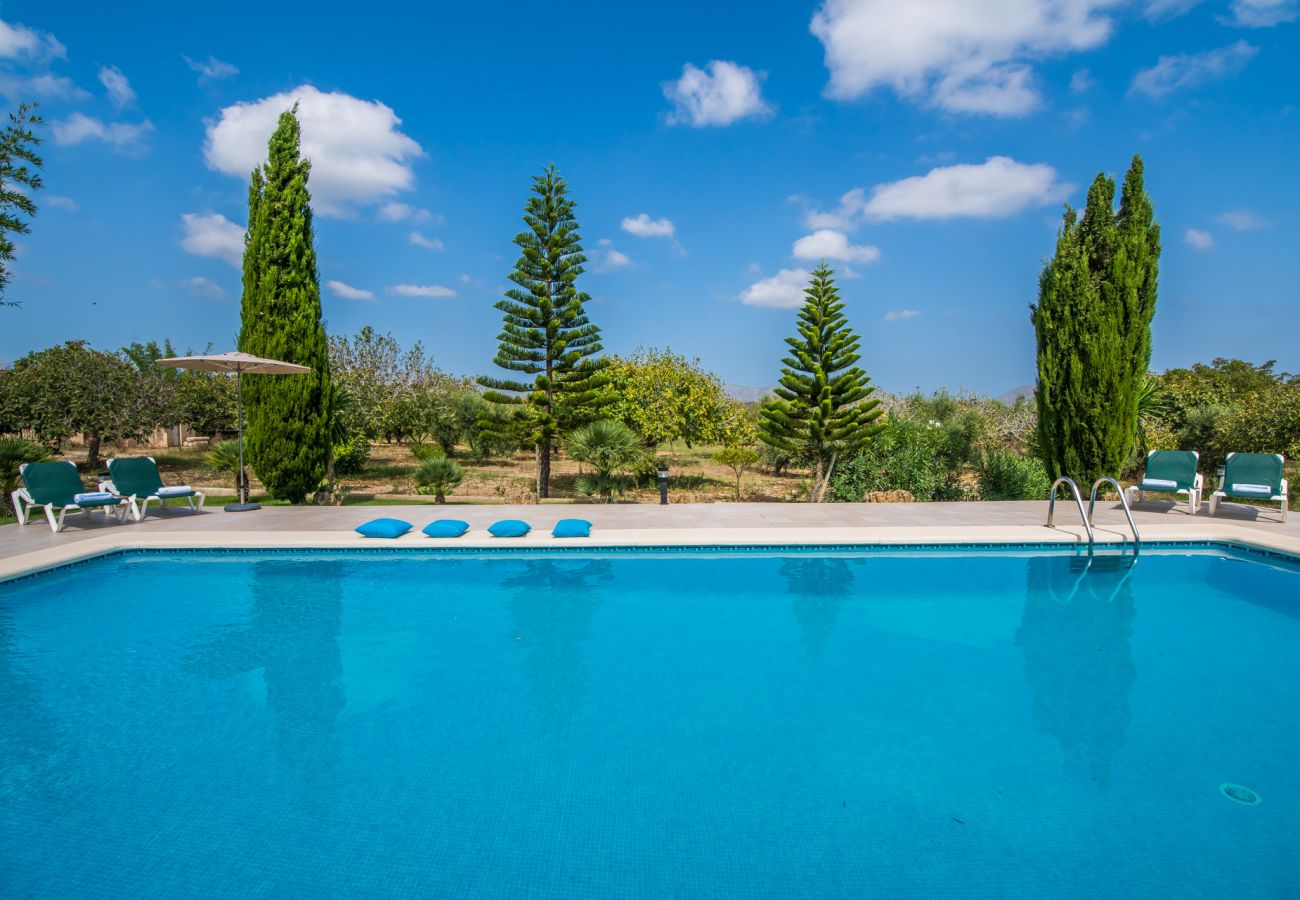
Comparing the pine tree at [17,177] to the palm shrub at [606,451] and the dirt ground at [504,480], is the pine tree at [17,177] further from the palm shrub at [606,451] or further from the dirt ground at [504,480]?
the palm shrub at [606,451]

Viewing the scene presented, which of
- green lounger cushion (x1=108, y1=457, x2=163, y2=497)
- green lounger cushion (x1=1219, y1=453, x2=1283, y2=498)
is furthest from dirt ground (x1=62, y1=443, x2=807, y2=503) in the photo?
green lounger cushion (x1=1219, y1=453, x2=1283, y2=498)

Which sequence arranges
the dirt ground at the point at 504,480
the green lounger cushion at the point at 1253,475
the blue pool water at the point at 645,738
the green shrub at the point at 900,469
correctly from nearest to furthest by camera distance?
1. the blue pool water at the point at 645,738
2. the green lounger cushion at the point at 1253,475
3. the green shrub at the point at 900,469
4. the dirt ground at the point at 504,480

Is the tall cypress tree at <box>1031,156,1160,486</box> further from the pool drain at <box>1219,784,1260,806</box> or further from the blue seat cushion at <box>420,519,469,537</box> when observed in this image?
the blue seat cushion at <box>420,519,469,537</box>

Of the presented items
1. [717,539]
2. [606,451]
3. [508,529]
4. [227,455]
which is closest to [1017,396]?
[606,451]

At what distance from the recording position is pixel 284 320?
27.7ft

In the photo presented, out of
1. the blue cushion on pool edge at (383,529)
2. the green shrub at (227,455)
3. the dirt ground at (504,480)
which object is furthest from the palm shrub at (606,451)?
the green shrub at (227,455)

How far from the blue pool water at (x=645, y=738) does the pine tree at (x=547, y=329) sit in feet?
25.2

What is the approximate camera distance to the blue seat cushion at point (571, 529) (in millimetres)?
6324

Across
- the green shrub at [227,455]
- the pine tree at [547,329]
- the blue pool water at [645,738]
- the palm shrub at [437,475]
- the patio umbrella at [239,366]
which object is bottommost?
the blue pool water at [645,738]

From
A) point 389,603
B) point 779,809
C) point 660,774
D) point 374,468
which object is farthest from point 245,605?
point 374,468

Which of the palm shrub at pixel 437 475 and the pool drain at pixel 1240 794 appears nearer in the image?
the pool drain at pixel 1240 794

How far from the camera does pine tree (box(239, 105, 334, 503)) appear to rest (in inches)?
330

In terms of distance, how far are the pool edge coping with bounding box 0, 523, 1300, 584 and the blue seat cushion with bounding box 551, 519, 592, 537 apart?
7cm

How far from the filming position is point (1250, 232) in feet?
45.0
